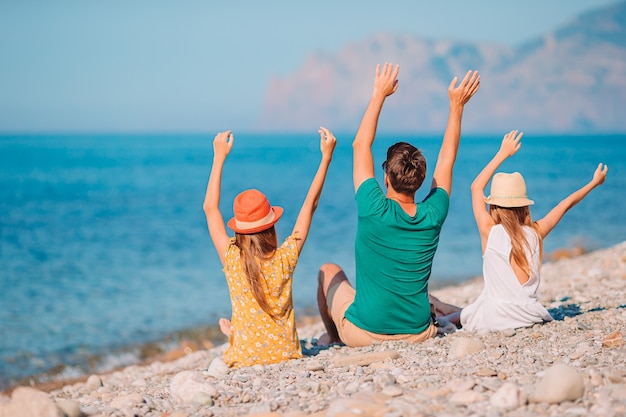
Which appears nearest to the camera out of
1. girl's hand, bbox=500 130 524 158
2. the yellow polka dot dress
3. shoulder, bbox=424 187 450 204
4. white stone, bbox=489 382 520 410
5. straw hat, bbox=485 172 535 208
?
white stone, bbox=489 382 520 410

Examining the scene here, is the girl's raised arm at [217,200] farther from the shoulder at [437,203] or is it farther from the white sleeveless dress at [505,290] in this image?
the white sleeveless dress at [505,290]

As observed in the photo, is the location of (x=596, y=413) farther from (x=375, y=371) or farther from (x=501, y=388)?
(x=375, y=371)

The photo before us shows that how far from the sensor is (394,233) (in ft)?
16.6

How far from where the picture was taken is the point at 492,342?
519cm

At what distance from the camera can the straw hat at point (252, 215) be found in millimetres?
4980

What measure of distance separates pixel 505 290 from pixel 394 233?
47.0 inches

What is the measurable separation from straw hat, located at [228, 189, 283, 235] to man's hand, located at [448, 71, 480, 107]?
175 cm

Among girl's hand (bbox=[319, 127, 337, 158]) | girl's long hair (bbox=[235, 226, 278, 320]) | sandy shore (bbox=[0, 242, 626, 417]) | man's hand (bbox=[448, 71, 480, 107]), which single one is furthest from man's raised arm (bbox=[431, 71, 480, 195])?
girl's long hair (bbox=[235, 226, 278, 320])

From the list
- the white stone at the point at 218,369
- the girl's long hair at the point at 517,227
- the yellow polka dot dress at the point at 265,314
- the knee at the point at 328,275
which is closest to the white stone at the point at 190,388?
the white stone at the point at 218,369

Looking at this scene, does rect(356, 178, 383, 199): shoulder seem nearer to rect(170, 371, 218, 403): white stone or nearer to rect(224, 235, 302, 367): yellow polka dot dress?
rect(224, 235, 302, 367): yellow polka dot dress

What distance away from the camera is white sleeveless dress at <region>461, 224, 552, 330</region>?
5.49m

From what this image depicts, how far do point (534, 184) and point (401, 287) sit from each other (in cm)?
3467

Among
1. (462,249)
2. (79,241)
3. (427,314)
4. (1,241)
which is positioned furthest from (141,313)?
(1,241)

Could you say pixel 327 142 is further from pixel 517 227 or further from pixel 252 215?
pixel 517 227
